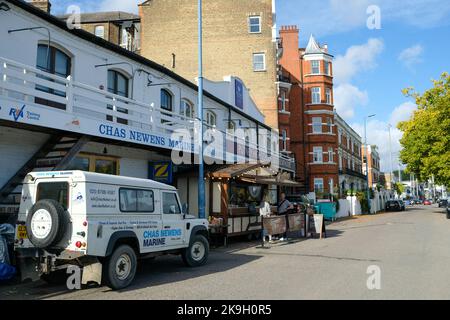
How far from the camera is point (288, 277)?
29.5 feet

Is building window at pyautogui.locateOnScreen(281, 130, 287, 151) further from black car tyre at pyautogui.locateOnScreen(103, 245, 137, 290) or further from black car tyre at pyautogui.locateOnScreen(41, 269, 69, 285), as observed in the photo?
black car tyre at pyautogui.locateOnScreen(103, 245, 137, 290)

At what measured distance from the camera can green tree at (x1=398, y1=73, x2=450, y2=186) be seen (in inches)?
1401

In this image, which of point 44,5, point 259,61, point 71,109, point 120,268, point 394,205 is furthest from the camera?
point 394,205

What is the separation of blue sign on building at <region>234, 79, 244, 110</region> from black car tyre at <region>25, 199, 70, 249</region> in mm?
20709

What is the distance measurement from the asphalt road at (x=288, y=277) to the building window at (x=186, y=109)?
27.6ft

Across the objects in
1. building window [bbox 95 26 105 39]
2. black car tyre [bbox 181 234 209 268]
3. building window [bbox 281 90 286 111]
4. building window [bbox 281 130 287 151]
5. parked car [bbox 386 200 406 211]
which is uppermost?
building window [bbox 95 26 105 39]

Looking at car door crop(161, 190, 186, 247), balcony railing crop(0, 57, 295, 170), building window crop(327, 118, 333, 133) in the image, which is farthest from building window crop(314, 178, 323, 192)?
car door crop(161, 190, 186, 247)

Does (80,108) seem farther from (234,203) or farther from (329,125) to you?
(329,125)

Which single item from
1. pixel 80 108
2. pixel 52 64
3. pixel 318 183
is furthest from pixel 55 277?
pixel 318 183

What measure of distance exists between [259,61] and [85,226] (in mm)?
29848

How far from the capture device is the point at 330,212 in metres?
33.3

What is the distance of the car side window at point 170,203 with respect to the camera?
9.68m

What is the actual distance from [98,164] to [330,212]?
23.6 meters
